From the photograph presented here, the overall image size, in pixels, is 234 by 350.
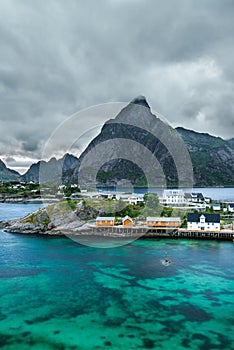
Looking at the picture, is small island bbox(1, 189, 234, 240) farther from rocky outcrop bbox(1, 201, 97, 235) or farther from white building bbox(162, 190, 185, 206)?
white building bbox(162, 190, 185, 206)

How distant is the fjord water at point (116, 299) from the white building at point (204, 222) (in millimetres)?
8300

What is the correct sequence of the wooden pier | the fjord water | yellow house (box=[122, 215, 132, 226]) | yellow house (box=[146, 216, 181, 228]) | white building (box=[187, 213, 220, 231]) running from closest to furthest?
the fjord water < the wooden pier < white building (box=[187, 213, 220, 231]) < yellow house (box=[146, 216, 181, 228]) < yellow house (box=[122, 215, 132, 226])

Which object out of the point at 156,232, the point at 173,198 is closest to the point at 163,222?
the point at 156,232

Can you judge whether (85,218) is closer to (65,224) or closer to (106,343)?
(65,224)

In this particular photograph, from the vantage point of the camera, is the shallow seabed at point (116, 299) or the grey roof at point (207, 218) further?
the grey roof at point (207, 218)

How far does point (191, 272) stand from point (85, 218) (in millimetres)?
28150

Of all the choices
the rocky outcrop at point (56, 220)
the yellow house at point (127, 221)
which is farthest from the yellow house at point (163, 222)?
the rocky outcrop at point (56, 220)

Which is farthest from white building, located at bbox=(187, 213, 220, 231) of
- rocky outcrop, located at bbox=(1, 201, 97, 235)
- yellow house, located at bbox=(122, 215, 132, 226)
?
rocky outcrop, located at bbox=(1, 201, 97, 235)

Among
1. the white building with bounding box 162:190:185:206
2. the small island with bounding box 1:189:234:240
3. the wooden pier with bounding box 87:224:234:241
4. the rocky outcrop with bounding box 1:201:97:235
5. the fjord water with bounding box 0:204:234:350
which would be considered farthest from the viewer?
the white building with bounding box 162:190:185:206

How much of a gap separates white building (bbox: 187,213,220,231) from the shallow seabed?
8294mm

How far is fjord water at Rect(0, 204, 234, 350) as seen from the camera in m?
16.9

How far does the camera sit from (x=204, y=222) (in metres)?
45.3

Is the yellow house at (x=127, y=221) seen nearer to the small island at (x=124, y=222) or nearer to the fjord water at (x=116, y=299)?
the small island at (x=124, y=222)

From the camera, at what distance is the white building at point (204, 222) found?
44.9 metres
